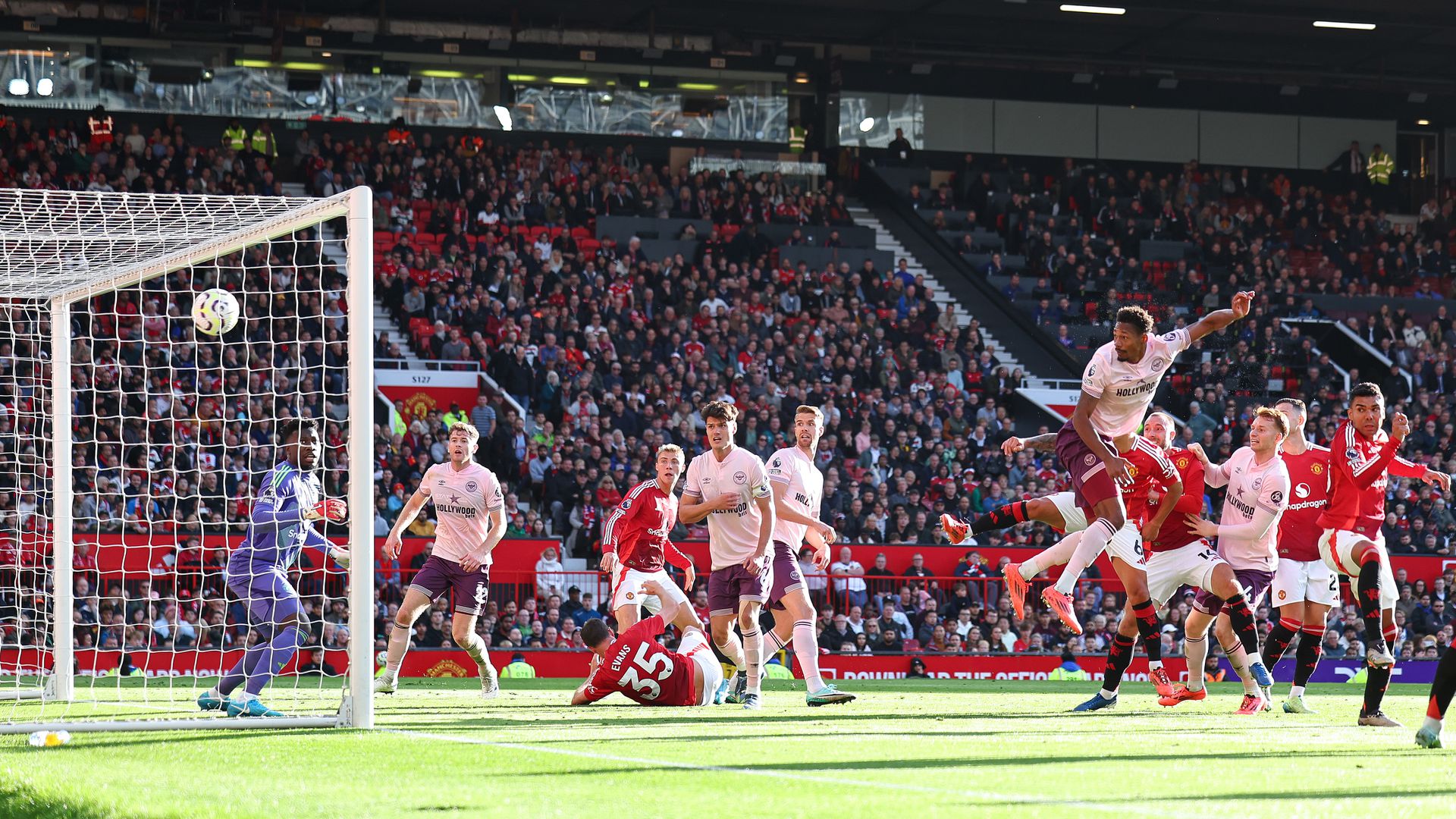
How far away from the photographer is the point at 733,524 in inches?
492

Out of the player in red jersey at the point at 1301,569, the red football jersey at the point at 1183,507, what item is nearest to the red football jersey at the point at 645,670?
the red football jersey at the point at 1183,507

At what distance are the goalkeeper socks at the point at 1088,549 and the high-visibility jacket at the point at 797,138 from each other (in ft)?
90.0

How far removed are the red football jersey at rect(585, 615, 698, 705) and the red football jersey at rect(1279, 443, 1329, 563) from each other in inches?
209

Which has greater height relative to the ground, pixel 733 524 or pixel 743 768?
pixel 733 524

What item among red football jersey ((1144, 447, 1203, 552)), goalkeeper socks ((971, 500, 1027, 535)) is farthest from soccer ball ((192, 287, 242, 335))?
red football jersey ((1144, 447, 1203, 552))

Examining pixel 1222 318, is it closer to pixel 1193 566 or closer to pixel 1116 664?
pixel 1193 566

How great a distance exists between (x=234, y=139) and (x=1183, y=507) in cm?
2412

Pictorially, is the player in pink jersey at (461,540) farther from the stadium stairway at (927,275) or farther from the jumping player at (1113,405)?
the stadium stairway at (927,275)

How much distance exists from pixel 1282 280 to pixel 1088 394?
26738mm

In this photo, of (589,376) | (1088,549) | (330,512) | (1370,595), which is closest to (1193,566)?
(1088,549)

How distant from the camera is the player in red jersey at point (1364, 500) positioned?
11391 millimetres

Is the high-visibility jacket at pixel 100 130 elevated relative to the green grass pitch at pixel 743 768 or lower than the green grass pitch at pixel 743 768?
elevated

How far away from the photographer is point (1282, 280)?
36375 millimetres

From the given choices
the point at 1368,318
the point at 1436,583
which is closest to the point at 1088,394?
the point at 1436,583
